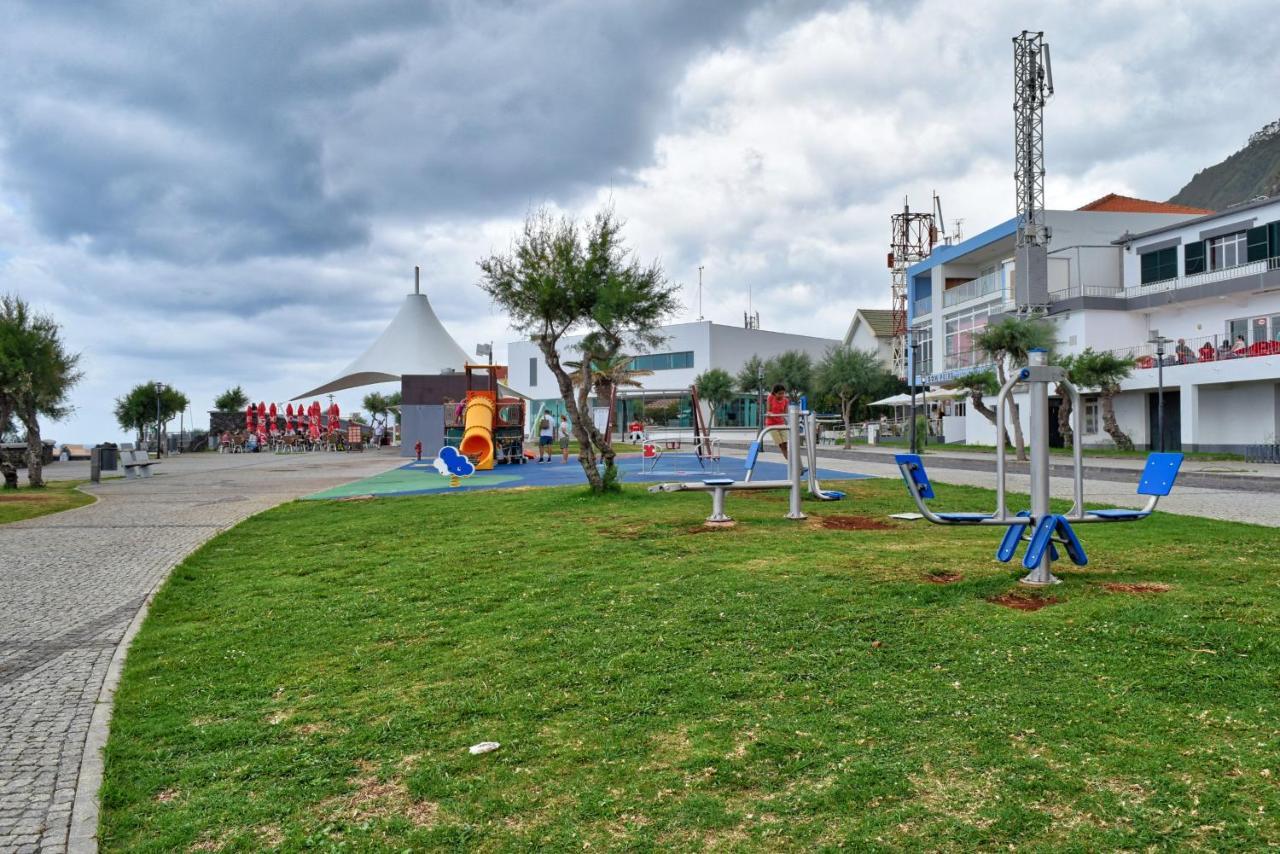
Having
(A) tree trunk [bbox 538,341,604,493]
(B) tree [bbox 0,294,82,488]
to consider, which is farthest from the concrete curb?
(B) tree [bbox 0,294,82,488]

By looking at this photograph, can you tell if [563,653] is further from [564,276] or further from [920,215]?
[920,215]

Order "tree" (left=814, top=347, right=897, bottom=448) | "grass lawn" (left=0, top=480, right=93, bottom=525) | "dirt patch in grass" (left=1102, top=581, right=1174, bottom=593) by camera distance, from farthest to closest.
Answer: "tree" (left=814, top=347, right=897, bottom=448) → "grass lawn" (left=0, top=480, right=93, bottom=525) → "dirt patch in grass" (left=1102, top=581, right=1174, bottom=593)

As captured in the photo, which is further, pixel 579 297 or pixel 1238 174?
pixel 1238 174

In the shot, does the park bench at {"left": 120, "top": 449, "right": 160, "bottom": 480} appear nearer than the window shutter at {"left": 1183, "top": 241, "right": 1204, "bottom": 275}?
Yes

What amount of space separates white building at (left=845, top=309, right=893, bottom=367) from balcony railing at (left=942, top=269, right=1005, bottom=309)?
19.7 metres

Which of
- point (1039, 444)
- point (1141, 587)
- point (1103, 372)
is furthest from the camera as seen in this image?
point (1103, 372)

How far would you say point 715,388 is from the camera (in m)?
73.8

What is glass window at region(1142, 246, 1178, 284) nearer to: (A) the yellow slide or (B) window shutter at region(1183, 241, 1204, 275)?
(B) window shutter at region(1183, 241, 1204, 275)

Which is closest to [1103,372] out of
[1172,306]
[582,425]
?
[1172,306]

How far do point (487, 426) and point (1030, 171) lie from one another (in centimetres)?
2939

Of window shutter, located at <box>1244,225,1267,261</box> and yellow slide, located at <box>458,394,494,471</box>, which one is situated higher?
window shutter, located at <box>1244,225,1267,261</box>

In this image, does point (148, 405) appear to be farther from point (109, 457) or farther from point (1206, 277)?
point (1206, 277)

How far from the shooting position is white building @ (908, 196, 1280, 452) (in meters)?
32.2

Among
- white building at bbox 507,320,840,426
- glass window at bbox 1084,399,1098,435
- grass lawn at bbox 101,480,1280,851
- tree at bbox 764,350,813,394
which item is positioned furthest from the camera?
white building at bbox 507,320,840,426
